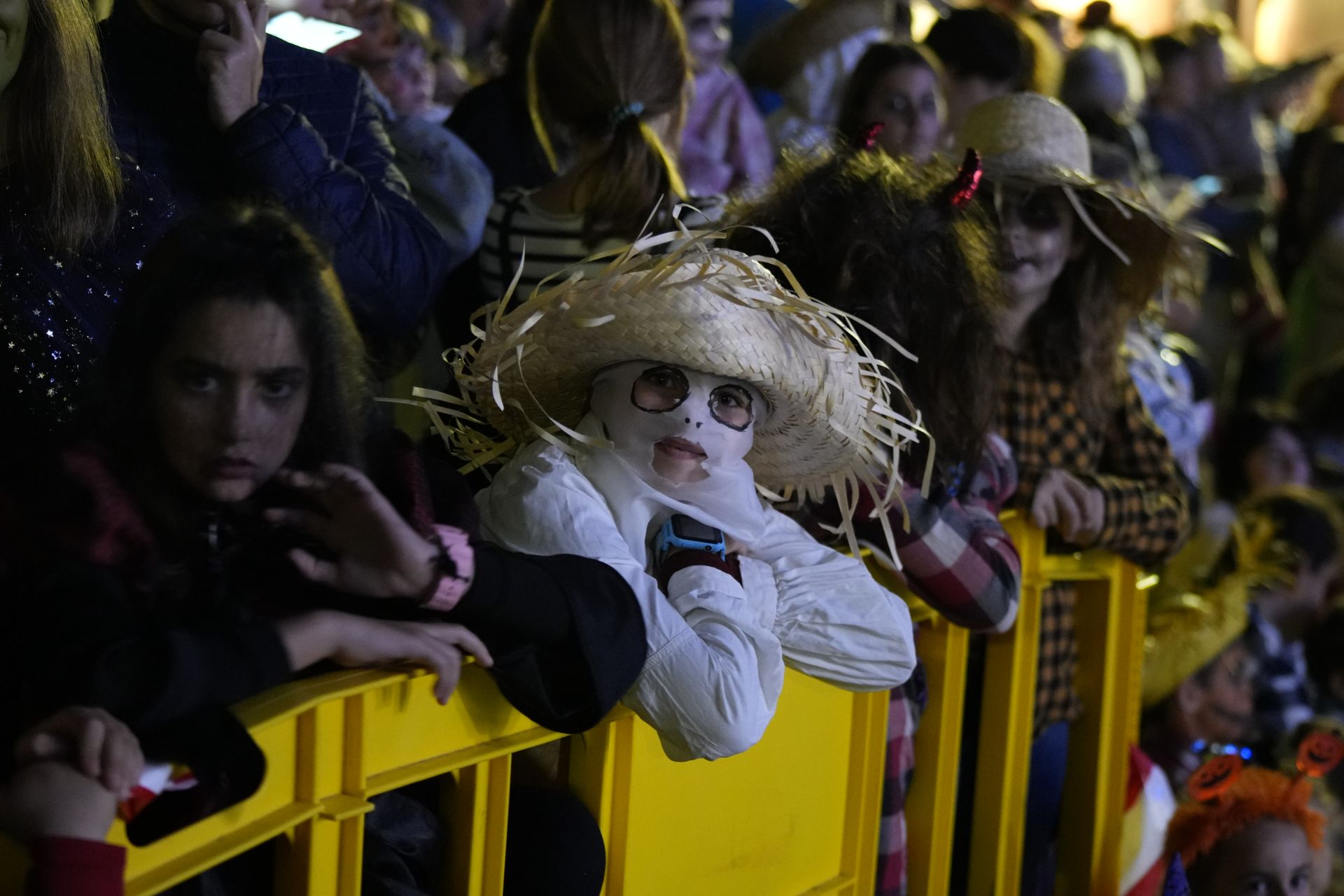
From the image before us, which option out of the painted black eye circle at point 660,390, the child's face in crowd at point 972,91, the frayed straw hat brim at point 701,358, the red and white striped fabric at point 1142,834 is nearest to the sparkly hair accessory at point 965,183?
the frayed straw hat brim at point 701,358

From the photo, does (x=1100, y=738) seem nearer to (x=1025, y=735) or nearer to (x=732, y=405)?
(x=1025, y=735)

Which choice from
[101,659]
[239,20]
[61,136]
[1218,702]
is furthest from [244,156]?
[1218,702]

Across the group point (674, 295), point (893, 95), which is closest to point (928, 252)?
point (674, 295)

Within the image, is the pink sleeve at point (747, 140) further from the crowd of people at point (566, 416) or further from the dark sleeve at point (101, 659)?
the dark sleeve at point (101, 659)

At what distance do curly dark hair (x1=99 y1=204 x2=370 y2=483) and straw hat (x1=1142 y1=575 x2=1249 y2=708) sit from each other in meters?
2.99

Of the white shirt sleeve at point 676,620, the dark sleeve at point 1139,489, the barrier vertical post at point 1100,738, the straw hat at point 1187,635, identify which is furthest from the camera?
the straw hat at point 1187,635

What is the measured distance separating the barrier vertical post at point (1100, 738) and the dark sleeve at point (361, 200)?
162 centimetres

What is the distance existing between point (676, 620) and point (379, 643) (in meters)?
0.41

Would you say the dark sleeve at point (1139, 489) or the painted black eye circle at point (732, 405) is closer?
the painted black eye circle at point (732, 405)

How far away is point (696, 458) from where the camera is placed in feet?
6.59

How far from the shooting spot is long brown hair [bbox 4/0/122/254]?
1.87m

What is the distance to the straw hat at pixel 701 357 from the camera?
1.98m

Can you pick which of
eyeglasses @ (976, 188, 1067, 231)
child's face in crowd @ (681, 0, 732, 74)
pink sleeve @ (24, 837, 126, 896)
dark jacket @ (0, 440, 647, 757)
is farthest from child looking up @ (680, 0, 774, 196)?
pink sleeve @ (24, 837, 126, 896)

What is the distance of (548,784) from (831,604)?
0.46 metres
